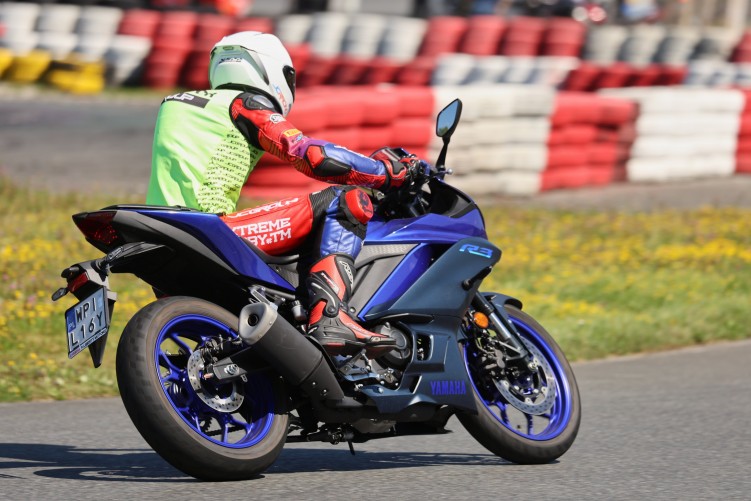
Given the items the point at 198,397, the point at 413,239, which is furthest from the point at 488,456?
the point at 198,397

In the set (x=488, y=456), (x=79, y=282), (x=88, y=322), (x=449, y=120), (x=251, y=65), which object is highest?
(x=251, y=65)

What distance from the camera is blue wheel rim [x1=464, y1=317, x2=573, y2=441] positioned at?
228 inches

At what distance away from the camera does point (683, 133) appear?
17281 millimetres

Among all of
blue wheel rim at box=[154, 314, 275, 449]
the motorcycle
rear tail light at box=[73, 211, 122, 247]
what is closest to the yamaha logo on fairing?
the motorcycle

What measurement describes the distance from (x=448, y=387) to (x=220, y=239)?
118 centimetres

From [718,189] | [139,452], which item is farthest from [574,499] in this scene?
[718,189]

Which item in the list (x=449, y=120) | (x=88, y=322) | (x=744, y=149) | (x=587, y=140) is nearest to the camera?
(x=88, y=322)

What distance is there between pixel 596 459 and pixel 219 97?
223 cm

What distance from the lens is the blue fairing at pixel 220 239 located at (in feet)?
16.1

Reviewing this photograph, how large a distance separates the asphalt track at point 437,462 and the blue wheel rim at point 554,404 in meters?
A: 0.15

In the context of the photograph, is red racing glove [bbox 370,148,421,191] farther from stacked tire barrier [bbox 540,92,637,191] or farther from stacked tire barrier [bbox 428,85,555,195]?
stacked tire barrier [bbox 540,92,637,191]

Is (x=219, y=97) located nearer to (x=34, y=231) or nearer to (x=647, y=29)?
(x=34, y=231)

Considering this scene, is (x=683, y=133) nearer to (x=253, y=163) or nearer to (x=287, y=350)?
(x=253, y=163)

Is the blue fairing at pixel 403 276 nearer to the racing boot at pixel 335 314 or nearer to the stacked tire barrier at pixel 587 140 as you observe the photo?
the racing boot at pixel 335 314
